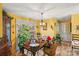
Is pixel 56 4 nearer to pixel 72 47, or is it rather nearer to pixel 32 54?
pixel 72 47

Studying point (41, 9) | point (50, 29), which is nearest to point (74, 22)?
point (50, 29)

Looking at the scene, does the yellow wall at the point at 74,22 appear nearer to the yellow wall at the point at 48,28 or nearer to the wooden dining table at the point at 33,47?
the yellow wall at the point at 48,28

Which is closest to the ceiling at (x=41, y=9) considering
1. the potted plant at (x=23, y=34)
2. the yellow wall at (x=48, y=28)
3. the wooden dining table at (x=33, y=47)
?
the yellow wall at (x=48, y=28)

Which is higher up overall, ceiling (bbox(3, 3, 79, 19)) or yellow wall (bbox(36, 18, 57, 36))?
ceiling (bbox(3, 3, 79, 19))

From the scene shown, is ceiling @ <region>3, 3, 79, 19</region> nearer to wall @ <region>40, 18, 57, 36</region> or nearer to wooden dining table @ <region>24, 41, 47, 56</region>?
wall @ <region>40, 18, 57, 36</region>

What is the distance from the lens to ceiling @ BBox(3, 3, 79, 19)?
2400mm

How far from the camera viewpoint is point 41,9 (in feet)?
7.89

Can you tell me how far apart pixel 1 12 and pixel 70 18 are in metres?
1.09

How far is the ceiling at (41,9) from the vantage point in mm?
2400

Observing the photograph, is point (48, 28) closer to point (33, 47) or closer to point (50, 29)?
point (50, 29)

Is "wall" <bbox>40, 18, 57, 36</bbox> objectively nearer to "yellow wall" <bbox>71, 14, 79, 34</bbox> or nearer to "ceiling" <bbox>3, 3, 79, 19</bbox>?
"ceiling" <bbox>3, 3, 79, 19</bbox>

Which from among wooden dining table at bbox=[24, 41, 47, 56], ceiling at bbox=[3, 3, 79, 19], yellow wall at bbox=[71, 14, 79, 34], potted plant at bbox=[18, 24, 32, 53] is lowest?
wooden dining table at bbox=[24, 41, 47, 56]

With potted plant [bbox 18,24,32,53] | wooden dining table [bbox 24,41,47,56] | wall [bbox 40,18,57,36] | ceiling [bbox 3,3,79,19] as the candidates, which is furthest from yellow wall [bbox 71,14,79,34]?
potted plant [bbox 18,24,32,53]

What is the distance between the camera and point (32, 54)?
2498 millimetres
